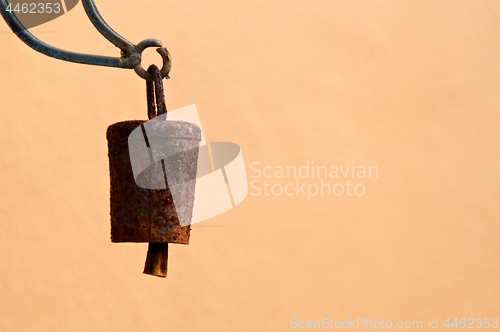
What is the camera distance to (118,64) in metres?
1.20

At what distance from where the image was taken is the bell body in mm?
1113

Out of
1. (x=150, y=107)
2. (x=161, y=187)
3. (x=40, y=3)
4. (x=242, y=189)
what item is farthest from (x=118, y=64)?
(x=242, y=189)

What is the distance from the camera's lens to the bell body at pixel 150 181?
43.8 inches

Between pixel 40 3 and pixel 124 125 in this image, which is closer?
pixel 124 125

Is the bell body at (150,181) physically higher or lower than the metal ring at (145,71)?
lower

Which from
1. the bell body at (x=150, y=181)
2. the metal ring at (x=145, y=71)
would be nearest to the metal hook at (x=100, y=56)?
the metal ring at (x=145, y=71)

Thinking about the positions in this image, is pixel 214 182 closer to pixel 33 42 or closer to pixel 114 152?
pixel 114 152

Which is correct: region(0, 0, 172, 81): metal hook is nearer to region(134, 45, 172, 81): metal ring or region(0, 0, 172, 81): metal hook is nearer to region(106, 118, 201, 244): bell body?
region(134, 45, 172, 81): metal ring

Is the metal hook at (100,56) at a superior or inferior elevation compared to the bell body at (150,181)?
superior

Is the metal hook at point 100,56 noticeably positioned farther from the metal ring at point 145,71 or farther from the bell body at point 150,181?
the bell body at point 150,181

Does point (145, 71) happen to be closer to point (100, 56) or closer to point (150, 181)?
point (100, 56)

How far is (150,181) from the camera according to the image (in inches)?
44.1

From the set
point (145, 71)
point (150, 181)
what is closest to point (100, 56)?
point (145, 71)

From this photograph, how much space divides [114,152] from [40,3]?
1.13 metres
